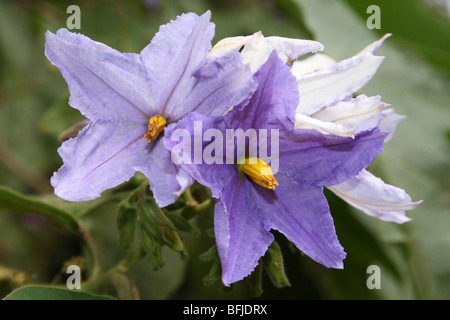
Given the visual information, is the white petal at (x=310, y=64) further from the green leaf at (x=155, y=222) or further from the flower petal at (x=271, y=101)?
the green leaf at (x=155, y=222)

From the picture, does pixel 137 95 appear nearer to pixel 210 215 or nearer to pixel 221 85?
pixel 221 85

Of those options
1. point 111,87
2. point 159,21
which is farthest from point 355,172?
point 159,21

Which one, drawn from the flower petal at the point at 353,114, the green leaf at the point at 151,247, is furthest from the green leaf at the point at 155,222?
the flower petal at the point at 353,114

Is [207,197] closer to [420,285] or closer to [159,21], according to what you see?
[420,285]
